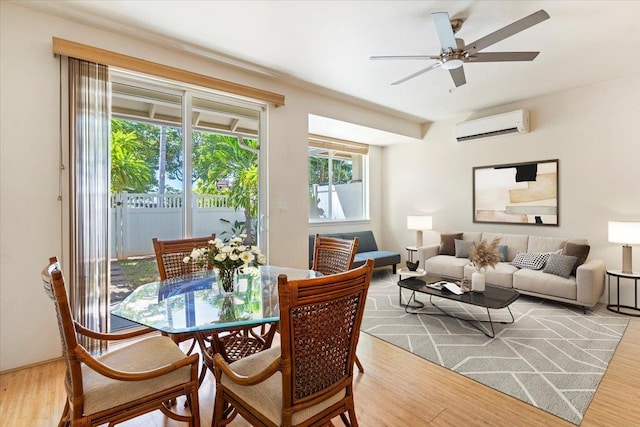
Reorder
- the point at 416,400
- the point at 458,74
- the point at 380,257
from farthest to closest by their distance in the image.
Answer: the point at 380,257 → the point at 458,74 → the point at 416,400

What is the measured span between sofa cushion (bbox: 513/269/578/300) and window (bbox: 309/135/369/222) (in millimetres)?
3034

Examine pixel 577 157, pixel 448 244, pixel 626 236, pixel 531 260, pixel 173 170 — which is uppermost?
pixel 577 157

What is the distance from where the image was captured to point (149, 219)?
118 inches

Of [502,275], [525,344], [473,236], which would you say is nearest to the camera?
[525,344]

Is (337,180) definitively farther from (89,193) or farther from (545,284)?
(89,193)

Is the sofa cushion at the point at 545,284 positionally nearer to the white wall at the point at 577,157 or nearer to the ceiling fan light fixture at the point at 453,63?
the white wall at the point at 577,157

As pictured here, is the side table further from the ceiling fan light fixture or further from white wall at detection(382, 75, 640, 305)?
the ceiling fan light fixture

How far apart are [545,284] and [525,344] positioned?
1300 millimetres

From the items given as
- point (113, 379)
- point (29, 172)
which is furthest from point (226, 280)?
point (29, 172)

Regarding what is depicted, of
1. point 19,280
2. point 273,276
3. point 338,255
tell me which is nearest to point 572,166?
point 338,255

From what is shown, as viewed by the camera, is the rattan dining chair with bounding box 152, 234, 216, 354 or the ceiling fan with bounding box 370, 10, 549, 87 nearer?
the ceiling fan with bounding box 370, 10, 549, 87

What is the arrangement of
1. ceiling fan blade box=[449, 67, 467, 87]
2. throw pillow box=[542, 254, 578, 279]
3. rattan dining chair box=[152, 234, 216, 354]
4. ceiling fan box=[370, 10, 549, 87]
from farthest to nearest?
throw pillow box=[542, 254, 578, 279] → ceiling fan blade box=[449, 67, 467, 87] → rattan dining chair box=[152, 234, 216, 354] → ceiling fan box=[370, 10, 549, 87]

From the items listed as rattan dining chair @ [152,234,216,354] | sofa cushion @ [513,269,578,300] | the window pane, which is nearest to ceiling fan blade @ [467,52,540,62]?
sofa cushion @ [513,269,578,300]

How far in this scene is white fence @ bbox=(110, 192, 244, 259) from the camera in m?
2.86
